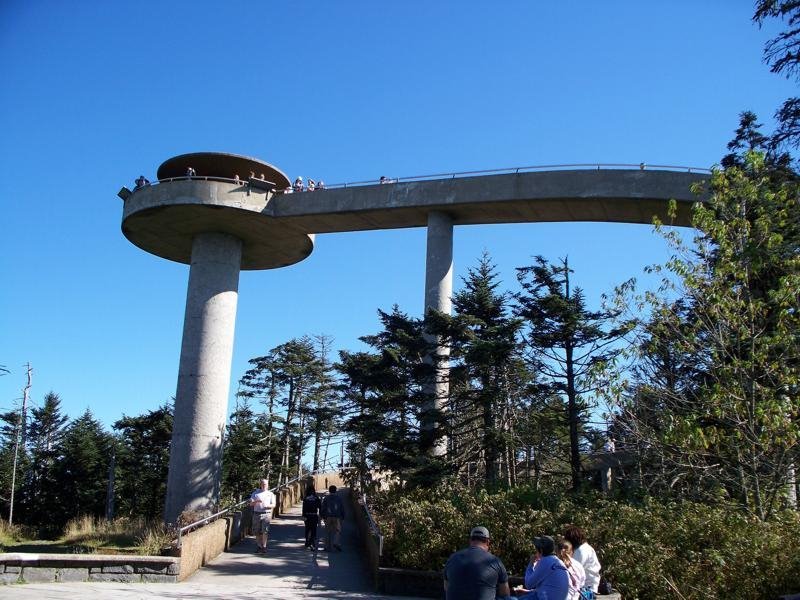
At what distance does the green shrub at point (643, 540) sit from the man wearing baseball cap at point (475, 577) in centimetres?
436

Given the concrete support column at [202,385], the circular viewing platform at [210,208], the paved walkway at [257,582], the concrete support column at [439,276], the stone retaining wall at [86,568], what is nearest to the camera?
the paved walkway at [257,582]

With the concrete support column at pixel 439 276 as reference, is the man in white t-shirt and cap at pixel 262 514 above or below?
below

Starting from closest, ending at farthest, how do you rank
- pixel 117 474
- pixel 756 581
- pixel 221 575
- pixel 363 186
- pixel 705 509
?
pixel 756 581
pixel 705 509
pixel 221 575
pixel 363 186
pixel 117 474

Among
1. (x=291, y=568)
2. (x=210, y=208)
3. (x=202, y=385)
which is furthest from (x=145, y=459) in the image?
(x=291, y=568)

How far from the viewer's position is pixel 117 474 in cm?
4481

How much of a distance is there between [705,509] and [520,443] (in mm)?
8000

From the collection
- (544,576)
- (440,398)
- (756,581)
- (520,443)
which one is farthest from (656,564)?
(440,398)

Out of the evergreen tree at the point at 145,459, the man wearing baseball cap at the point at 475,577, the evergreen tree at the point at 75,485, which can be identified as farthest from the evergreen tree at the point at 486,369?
the evergreen tree at the point at 75,485

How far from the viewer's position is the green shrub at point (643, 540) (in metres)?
9.31

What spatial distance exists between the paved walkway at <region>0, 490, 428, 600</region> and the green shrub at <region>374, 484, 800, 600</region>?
117 cm

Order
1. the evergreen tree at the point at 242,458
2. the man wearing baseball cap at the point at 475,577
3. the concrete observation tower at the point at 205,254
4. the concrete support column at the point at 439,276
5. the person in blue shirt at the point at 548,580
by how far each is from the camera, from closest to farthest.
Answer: the man wearing baseball cap at the point at 475,577, the person in blue shirt at the point at 548,580, the concrete support column at the point at 439,276, the concrete observation tower at the point at 205,254, the evergreen tree at the point at 242,458

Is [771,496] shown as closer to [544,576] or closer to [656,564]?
[656,564]

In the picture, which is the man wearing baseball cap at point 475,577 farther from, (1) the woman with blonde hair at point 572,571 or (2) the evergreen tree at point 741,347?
(2) the evergreen tree at point 741,347

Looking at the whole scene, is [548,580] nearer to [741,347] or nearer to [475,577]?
[475,577]
